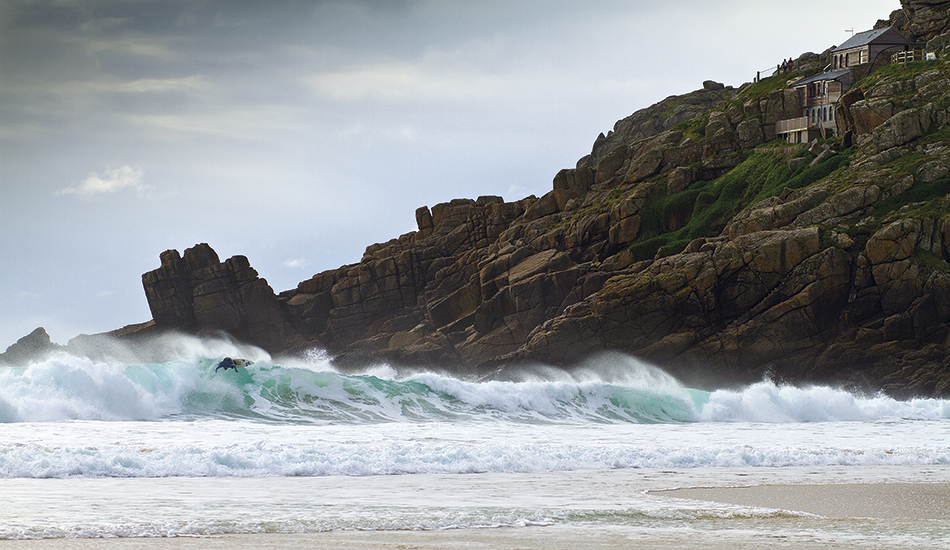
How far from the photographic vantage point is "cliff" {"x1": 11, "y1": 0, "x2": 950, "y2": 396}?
4756 cm

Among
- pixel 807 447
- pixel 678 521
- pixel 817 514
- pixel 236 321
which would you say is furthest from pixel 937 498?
pixel 236 321

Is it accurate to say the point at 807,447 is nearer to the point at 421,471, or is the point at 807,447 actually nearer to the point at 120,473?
the point at 421,471

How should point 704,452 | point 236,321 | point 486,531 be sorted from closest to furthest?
point 486,531, point 704,452, point 236,321

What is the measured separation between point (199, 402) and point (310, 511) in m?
18.5

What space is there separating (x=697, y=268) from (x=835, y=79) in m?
28.6

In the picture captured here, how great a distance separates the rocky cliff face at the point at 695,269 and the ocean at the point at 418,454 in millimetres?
11067

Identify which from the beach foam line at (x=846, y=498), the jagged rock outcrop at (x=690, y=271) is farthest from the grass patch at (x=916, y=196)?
the beach foam line at (x=846, y=498)

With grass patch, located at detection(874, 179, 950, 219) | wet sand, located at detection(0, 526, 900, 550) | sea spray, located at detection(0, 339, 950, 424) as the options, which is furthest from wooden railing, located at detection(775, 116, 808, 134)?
wet sand, located at detection(0, 526, 900, 550)

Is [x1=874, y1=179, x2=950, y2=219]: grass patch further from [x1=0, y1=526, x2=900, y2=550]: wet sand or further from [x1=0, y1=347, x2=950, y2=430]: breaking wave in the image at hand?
[x1=0, y1=526, x2=900, y2=550]: wet sand

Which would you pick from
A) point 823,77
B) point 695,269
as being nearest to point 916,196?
point 695,269

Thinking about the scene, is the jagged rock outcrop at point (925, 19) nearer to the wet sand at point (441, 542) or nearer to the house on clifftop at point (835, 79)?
the house on clifftop at point (835, 79)

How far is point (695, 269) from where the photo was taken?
2077 inches

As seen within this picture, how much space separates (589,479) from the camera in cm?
1672

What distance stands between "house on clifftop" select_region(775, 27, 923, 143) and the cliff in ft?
4.86
